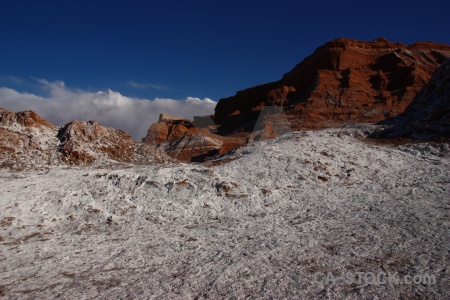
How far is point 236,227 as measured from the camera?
39.3ft

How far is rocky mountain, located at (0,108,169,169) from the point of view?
842 inches

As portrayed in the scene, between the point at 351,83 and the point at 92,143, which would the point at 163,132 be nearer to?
the point at 92,143

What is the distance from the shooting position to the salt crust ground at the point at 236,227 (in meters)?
7.59

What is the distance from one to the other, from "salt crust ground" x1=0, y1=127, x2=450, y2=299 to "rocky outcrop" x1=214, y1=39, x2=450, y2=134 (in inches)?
2279

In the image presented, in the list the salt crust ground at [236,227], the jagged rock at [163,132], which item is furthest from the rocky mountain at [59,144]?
the jagged rock at [163,132]

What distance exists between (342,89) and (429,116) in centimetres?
6371

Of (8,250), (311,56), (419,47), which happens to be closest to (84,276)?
(8,250)

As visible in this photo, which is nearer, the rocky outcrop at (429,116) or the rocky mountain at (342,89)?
the rocky outcrop at (429,116)

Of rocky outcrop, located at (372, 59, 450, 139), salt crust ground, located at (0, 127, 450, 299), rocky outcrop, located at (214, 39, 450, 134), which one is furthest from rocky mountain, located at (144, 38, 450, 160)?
salt crust ground, located at (0, 127, 450, 299)

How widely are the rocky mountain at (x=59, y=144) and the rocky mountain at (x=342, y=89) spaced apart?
2910cm

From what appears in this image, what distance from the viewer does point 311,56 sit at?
4181 inches

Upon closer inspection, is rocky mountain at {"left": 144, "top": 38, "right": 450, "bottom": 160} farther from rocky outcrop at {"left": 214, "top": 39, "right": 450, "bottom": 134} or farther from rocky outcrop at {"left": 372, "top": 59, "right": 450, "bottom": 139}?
rocky outcrop at {"left": 372, "top": 59, "right": 450, "bottom": 139}

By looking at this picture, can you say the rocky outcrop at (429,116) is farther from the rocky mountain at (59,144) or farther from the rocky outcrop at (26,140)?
the rocky outcrop at (26,140)

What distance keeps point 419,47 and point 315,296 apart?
12217 cm
